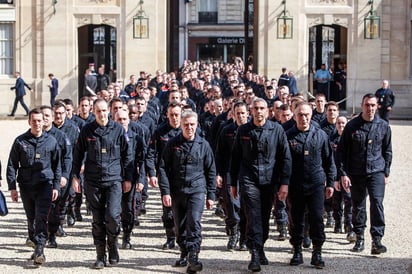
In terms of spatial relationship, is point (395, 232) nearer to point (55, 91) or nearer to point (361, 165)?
point (361, 165)

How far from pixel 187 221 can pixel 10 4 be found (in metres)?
25.6

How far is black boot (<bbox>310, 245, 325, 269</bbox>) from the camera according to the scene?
38.5ft

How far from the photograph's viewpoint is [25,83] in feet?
115

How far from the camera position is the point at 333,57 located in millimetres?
38219

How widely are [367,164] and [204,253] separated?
2.45 meters

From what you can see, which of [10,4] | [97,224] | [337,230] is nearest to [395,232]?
[337,230]

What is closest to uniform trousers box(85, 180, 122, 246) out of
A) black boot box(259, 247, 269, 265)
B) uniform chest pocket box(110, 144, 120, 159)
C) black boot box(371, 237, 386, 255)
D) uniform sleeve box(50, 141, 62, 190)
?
uniform chest pocket box(110, 144, 120, 159)

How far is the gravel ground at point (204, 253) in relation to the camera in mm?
11773

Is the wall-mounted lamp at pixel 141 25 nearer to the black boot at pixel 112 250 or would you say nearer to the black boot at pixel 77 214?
the black boot at pixel 77 214

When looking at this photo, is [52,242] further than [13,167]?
Yes

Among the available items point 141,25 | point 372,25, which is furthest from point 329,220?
point 141,25

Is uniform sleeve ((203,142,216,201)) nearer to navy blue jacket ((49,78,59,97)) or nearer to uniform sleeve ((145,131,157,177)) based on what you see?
uniform sleeve ((145,131,157,177))

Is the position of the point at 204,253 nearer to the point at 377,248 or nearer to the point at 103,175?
the point at 103,175

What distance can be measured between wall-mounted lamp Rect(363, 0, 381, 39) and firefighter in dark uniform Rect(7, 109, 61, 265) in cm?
2375
